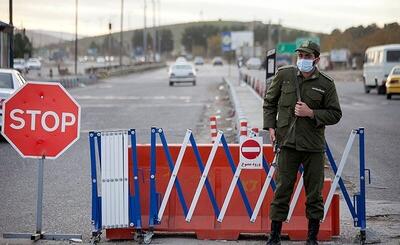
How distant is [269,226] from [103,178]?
68.2 inches

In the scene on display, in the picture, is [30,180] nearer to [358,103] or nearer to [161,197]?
[161,197]

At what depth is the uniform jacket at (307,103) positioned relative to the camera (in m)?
7.48

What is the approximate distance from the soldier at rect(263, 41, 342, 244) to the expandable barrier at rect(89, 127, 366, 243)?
534mm

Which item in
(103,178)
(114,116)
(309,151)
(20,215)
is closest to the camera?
(309,151)

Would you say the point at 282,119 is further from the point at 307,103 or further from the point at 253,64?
the point at 253,64

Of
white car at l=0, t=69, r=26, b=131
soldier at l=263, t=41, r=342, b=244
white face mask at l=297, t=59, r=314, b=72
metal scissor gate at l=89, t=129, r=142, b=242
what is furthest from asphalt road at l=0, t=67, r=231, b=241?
white face mask at l=297, t=59, r=314, b=72

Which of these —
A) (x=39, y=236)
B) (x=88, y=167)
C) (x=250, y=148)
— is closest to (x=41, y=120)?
(x=39, y=236)

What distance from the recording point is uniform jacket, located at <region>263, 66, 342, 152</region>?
7484 mm

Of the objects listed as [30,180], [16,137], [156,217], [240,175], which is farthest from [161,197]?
[30,180]

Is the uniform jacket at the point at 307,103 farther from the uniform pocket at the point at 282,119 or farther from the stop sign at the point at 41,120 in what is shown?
the stop sign at the point at 41,120

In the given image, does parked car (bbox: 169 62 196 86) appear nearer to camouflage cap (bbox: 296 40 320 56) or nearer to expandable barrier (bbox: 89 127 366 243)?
expandable barrier (bbox: 89 127 366 243)

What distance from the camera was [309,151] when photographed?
7.50m

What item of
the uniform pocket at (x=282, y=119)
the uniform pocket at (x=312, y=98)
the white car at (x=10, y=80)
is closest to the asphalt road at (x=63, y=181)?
the white car at (x=10, y=80)

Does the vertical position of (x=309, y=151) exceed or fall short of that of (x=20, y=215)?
it exceeds it
